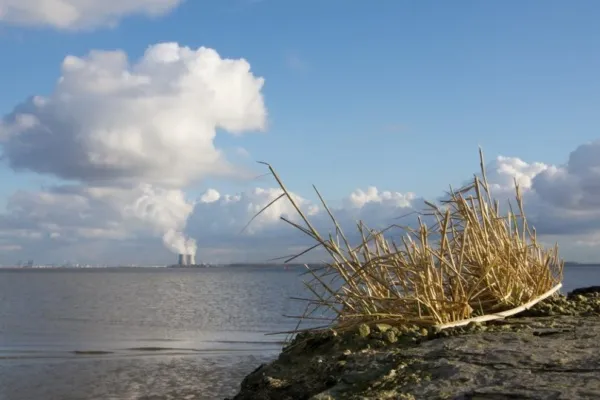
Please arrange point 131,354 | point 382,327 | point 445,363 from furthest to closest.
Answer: point 131,354
point 382,327
point 445,363

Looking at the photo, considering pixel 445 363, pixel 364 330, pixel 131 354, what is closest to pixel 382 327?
pixel 364 330

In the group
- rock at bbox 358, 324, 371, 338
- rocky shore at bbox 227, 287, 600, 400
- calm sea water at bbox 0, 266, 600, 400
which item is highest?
rock at bbox 358, 324, 371, 338

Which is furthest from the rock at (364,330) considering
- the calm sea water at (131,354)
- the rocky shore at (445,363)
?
the calm sea water at (131,354)

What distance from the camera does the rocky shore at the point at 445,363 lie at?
2889 mm

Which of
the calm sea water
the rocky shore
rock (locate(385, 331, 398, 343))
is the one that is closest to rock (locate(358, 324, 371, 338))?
the rocky shore

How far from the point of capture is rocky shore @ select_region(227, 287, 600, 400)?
2.89 meters

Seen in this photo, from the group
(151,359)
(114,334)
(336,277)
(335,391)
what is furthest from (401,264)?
(114,334)

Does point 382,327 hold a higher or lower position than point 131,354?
higher

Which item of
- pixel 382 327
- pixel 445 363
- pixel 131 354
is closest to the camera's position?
pixel 445 363

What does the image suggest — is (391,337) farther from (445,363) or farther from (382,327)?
(445,363)

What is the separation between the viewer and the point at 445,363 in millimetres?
3230

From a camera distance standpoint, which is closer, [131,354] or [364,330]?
[364,330]

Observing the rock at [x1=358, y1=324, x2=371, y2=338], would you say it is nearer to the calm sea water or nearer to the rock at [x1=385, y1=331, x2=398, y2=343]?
the rock at [x1=385, y1=331, x2=398, y2=343]

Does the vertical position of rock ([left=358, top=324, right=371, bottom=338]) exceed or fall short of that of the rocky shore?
it exceeds it
